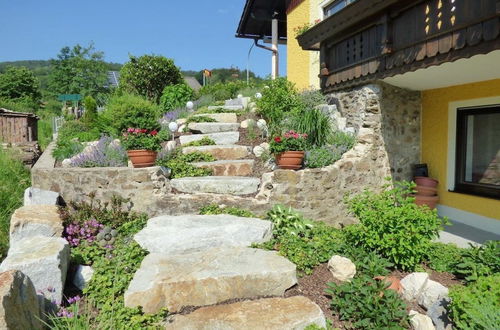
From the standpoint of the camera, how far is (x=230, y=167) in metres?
5.86

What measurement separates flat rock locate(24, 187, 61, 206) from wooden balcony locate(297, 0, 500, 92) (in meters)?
5.30

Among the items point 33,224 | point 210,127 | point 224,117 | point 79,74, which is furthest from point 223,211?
point 79,74

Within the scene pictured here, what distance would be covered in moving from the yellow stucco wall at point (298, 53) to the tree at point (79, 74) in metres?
28.1

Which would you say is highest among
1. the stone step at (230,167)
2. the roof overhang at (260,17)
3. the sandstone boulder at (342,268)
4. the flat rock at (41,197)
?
the roof overhang at (260,17)

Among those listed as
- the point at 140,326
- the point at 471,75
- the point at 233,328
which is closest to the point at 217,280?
the point at 233,328

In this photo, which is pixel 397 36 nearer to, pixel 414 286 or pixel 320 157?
pixel 320 157

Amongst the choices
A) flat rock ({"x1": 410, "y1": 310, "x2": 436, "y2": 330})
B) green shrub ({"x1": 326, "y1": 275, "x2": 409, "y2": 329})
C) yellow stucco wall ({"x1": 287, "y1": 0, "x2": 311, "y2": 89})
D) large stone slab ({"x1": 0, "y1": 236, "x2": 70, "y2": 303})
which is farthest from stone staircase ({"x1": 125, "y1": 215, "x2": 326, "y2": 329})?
yellow stucco wall ({"x1": 287, "y1": 0, "x2": 311, "y2": 89})

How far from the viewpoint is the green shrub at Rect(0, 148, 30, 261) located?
14.4ft

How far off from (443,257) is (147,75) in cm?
1103

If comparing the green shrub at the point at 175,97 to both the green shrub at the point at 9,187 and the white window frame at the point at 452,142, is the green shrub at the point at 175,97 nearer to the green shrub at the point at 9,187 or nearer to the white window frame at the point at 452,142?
the green shrub at the point at 9,187

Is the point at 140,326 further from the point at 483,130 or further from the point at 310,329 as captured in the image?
the point at 483,130

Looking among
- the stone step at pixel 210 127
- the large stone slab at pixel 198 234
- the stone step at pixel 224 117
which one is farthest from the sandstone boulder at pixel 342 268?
the stone step at pixel 224 117

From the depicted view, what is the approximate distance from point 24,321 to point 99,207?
2586 mm

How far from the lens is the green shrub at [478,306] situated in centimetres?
224
